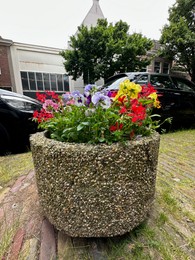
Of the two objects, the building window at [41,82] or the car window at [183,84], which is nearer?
the car window at [183,84]

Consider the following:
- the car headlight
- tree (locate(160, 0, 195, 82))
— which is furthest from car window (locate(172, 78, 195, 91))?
tree (locate(160, 0, 195, 82))

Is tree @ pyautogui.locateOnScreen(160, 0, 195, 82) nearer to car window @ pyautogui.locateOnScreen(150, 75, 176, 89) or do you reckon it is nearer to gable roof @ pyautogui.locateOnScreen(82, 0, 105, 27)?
gable roof @ pyautogui.locateOnScreen(82, 0, 105, 27)

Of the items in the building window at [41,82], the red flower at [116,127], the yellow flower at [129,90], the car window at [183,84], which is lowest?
the red flower at [116,127]

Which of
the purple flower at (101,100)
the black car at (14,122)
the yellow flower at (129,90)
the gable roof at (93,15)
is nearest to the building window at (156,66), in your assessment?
the gable roof at (93,15)

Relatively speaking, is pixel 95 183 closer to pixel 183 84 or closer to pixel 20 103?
pixel 20 103

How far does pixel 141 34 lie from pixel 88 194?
12720mm

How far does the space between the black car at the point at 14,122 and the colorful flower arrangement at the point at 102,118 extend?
1.47m

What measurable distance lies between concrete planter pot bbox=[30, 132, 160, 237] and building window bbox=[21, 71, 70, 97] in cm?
1379

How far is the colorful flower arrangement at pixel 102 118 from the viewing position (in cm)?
89

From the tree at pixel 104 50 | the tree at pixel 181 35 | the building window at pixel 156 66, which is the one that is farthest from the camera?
the building window at pixel 156 66

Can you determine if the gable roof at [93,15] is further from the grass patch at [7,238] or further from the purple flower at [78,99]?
the grass patch at [7,238]

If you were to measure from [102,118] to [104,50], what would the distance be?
10.6 metres

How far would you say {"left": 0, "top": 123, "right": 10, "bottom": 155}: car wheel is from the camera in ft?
7.65

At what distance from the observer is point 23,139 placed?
8.18ft
